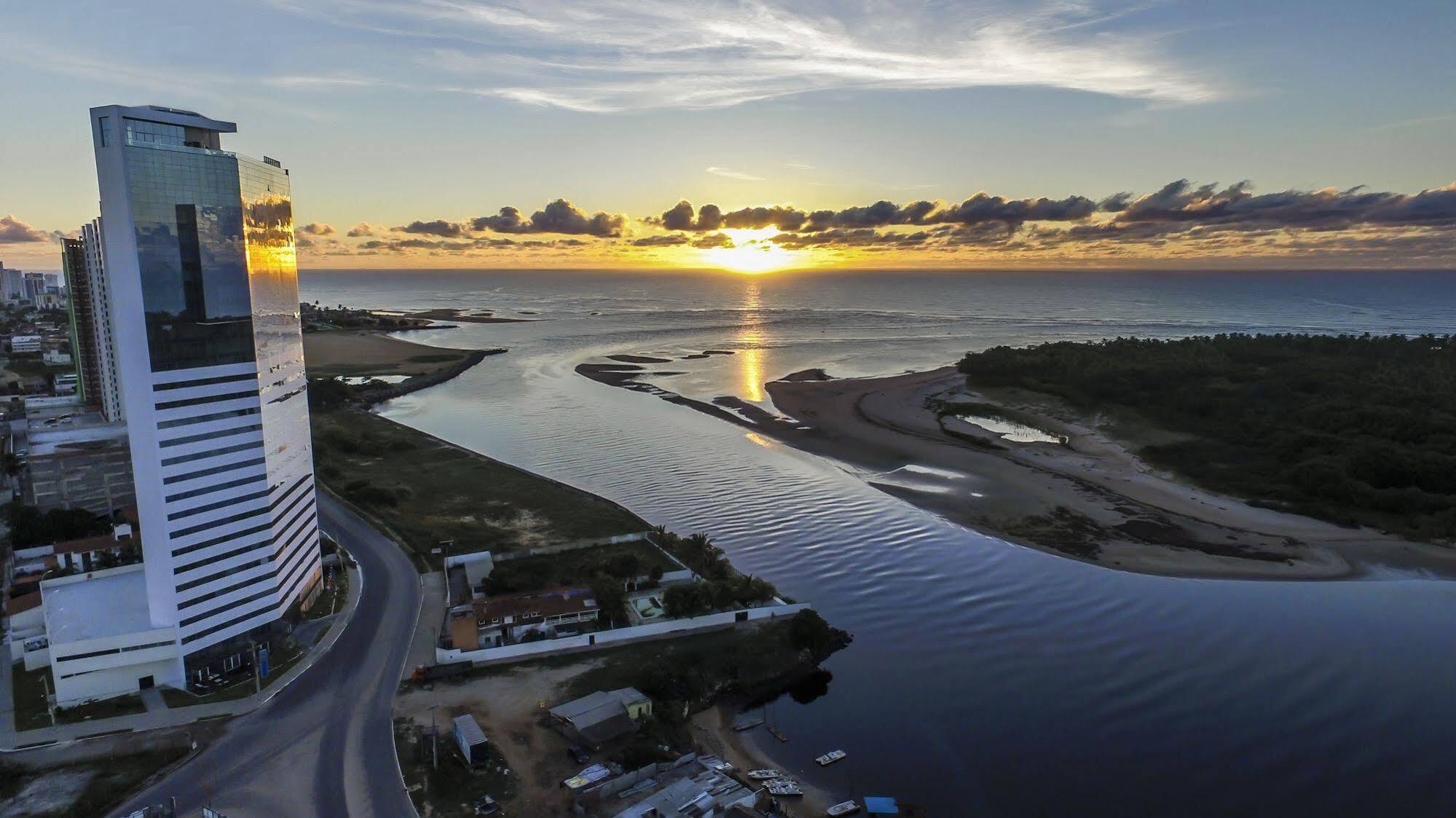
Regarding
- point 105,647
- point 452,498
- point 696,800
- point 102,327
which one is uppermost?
point 102,327

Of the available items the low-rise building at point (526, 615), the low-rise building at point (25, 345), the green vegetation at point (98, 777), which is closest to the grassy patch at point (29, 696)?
the green vegetation at point (98, 777)

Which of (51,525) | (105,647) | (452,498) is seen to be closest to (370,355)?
(452,498)

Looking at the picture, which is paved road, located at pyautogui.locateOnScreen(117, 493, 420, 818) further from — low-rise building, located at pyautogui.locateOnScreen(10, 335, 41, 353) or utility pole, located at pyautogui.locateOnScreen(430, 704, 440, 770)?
low-rise building, located at pyautogui.locateOnScreen(10, 335, 41, 353)

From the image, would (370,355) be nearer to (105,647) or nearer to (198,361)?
(198,361)

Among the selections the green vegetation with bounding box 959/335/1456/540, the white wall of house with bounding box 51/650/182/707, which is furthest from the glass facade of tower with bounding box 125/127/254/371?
the green vegetation with bounding box 959/335/1456/540

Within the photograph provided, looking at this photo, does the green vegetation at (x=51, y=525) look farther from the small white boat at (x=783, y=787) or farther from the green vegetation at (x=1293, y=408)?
the green vegetation at (x=1293, y=408)

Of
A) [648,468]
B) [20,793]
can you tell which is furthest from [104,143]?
[648,468]
